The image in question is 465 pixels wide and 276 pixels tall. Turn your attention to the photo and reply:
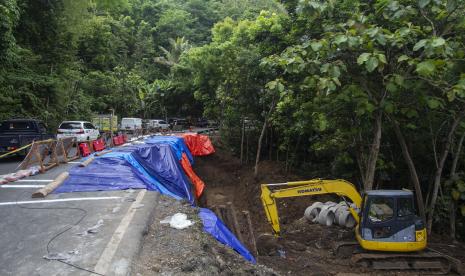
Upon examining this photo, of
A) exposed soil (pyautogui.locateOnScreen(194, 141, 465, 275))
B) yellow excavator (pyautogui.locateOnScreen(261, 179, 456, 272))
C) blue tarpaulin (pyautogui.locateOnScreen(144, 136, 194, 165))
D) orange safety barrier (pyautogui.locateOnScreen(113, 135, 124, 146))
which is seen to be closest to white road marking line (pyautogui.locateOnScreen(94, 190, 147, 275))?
exposed soil (pyautogui.locateOnScreen(194, 141, 465, 275))

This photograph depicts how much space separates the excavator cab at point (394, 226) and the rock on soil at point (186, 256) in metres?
3.70

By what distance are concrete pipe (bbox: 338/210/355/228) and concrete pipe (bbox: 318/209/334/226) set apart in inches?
15.3

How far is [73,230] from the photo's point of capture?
7457 millimetres

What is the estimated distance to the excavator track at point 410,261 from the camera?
9.73 meters

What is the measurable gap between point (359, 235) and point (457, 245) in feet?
11.5

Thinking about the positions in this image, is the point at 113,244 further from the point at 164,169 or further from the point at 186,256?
the point at 164,169

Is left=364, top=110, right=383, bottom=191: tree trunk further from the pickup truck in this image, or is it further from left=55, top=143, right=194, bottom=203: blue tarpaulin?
the pickup truck

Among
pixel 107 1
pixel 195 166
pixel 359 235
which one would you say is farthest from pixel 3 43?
pixel 359 235

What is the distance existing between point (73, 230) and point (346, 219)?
803 cm

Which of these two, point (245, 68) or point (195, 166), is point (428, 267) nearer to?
point (245, 68)

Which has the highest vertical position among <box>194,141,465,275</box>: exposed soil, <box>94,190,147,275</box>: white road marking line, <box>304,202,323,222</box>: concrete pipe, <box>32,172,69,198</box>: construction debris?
<box>32,172,69,198</box>: construction debris

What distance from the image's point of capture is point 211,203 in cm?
1953

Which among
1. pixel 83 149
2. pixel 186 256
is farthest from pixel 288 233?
pixel 83 149

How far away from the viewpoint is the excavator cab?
956 cm
